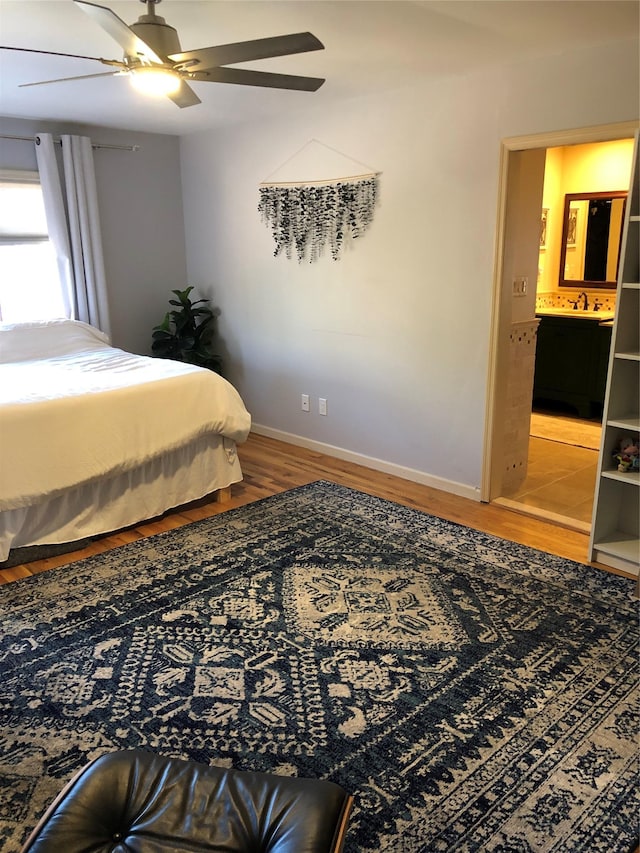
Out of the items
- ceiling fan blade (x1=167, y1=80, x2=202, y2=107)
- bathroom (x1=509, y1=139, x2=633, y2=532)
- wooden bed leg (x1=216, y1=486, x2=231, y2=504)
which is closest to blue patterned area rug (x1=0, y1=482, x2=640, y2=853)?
wooden bed leg (x1=216, y1=486, x2=231, y2=504)

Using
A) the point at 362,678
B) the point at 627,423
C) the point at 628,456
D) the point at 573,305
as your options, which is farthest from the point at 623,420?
the point at 573,305

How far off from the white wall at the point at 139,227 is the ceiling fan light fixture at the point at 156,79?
269cm

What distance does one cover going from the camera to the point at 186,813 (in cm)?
135

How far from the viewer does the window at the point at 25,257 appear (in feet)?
14.9

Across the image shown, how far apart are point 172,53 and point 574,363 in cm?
421

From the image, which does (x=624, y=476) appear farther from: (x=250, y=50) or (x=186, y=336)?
(x=186, y=336)

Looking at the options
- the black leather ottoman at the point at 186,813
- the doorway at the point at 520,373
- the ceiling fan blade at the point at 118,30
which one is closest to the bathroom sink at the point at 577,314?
the doorway at the point at 520,373

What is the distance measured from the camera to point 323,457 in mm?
4711

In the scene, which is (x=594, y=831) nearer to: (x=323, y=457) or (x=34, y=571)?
(x=34, y=571)

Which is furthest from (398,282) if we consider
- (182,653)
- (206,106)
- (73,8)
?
(182,653)

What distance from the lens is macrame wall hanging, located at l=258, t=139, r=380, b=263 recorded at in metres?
4.09

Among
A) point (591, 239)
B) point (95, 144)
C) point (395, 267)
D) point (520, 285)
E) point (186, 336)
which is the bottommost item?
point (186, 336)

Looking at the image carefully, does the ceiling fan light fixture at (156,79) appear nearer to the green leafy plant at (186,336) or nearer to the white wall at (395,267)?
the white wall at (395,267)

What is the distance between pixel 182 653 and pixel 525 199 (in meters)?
2.85
